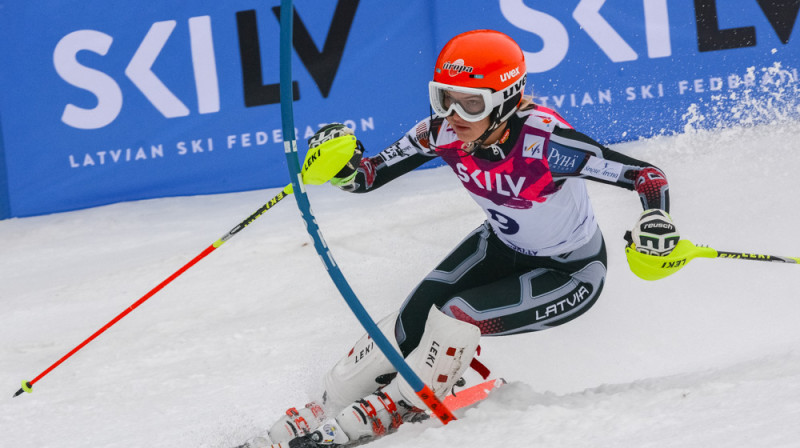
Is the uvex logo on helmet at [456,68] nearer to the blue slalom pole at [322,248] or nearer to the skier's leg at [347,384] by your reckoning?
the blue slalom pole at [322,248]

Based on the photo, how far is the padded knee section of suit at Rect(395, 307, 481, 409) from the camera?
9.38ft

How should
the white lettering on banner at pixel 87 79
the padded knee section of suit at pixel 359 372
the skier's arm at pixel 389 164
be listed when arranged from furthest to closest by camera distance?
the white lettering on banner at pixel 87 79, the skier's arm at pixel 389 164, the padded knee section of suit at pixel 359 372

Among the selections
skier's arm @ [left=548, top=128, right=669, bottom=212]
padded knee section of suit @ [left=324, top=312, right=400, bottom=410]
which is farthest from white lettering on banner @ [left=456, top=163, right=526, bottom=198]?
padded knee section of suit @ [left=324, top=312, right=400, bottom=410]

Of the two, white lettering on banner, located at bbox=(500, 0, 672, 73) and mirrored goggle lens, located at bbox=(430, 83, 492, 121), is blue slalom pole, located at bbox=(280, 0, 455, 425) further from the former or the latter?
white lettering on banner, located at bbox=(500, 0, 672, 73)

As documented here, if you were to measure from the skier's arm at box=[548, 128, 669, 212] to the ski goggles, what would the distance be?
0.25 meters

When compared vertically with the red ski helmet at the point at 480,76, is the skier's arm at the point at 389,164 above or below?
below

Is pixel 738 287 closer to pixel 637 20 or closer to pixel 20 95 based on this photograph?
pixel 637 20

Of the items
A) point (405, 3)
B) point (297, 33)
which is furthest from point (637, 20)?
point (297, 33)

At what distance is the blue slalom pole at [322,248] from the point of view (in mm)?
2639

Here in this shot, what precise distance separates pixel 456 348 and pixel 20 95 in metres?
4.40

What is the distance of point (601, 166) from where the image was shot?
2.81 m

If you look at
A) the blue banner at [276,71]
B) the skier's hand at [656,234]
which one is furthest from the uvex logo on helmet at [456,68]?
the blue banner at [276,71]

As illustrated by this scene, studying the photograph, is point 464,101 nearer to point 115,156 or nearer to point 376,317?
point 376,317

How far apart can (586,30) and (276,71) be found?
2.15 metres
